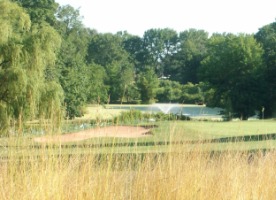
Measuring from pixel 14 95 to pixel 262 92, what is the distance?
26.4 meters

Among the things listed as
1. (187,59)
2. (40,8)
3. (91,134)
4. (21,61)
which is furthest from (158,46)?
(91,134)

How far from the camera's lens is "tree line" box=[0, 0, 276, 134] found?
717 inches

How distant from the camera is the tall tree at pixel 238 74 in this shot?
39969 millimetres

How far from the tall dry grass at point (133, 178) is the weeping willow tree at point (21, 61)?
45.4ft

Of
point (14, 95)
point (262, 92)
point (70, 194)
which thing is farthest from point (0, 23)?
point (262, 92)

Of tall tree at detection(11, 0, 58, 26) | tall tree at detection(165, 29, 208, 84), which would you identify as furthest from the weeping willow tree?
tall tree at detection(165, 29, 208, 84)

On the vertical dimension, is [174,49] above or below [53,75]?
above

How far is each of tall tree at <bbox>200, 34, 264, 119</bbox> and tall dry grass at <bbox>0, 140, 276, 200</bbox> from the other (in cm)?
3470

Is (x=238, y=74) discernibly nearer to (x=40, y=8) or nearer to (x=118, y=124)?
(x=40, y=8)

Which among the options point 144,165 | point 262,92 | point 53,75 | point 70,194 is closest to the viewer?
point 70,194

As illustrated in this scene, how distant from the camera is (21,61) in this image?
18703 millimetres

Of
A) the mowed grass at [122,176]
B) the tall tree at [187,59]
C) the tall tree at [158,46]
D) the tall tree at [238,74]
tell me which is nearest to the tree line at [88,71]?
the tall tree at [238,74]

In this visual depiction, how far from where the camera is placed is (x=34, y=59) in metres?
18.8

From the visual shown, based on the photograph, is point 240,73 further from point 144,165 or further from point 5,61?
point 144,165
